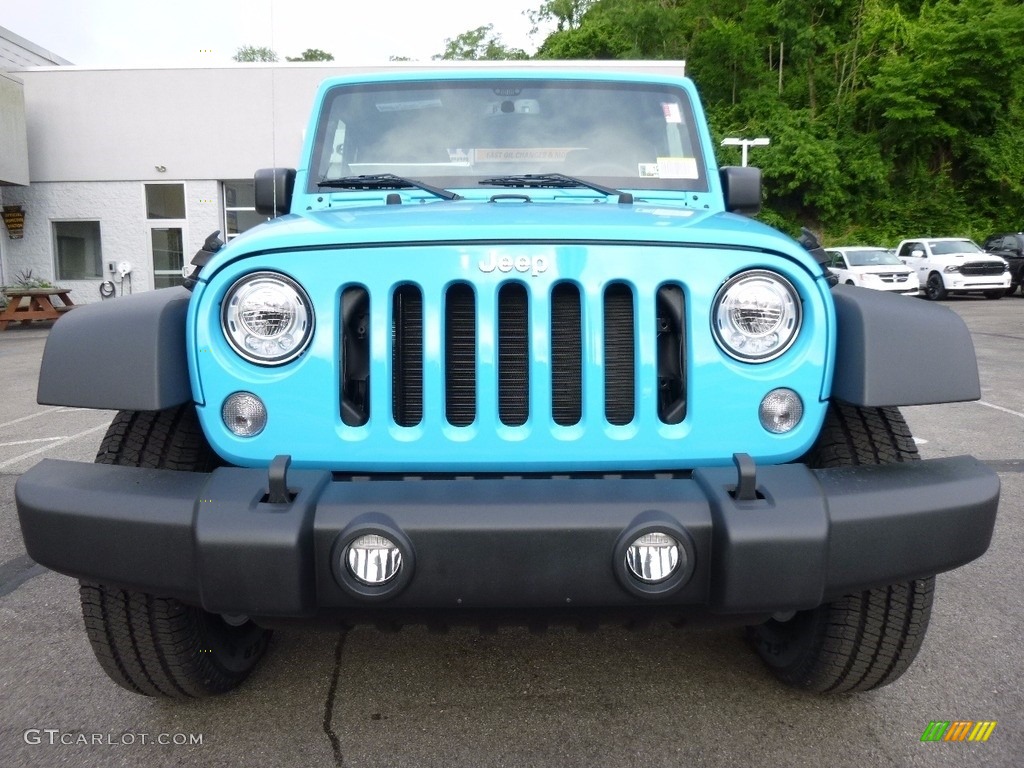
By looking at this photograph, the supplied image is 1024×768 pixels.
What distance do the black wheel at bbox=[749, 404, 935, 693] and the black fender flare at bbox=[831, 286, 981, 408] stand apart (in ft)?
0.53

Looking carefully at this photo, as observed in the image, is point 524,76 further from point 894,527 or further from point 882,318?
point 894,527

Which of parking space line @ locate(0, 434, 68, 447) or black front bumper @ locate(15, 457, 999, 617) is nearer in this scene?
black front bumper @ locate(15, 457, 999, 617)

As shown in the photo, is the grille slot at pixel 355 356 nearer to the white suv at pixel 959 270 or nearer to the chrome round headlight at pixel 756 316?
A: the chrome round headlight at pixel 756 316

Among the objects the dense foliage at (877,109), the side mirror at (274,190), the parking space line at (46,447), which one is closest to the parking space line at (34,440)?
the parking space line at (46,447)

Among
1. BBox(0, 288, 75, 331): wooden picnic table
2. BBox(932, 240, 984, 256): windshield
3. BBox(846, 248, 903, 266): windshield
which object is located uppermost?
BBox(932, 240, 984, 256): windshield

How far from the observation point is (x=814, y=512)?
5.48 feet

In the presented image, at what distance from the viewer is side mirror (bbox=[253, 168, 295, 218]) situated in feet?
9.89

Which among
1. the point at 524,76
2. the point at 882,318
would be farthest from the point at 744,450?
the point at 524,76

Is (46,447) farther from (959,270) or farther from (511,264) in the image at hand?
(959,270)

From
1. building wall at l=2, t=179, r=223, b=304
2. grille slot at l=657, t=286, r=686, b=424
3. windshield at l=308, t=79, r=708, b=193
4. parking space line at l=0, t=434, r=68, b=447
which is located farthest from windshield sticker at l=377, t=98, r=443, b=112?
building wall at l=2, t=179, r=223, b=304

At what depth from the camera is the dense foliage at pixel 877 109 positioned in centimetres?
2827

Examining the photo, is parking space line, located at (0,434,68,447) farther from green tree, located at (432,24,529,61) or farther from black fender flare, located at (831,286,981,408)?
green tree, located at (432,24,529,61)

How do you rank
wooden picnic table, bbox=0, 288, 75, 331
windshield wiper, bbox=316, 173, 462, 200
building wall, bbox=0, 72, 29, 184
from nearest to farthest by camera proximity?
windshield wiper, bbox=316, 173, 462, 200
wooden picnic table, bbox=0, 288, 75, 331
building wall, bbox=0, 72, 29, 184

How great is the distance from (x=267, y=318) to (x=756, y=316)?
110 centimetres
